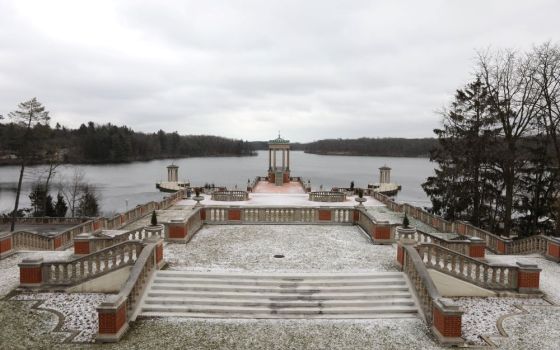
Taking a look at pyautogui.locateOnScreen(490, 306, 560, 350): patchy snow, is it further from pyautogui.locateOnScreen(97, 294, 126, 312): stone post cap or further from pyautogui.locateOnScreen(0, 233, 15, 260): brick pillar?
pyautogui.locateOnScreen(0, 233, 15, 260): brick pillar

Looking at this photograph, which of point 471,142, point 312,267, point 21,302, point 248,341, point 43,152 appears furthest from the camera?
point 43,152

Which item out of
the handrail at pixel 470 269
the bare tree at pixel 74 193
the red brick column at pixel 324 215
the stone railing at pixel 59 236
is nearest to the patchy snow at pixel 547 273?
the handrail at pixel 470 269

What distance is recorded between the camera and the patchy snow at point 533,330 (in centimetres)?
859

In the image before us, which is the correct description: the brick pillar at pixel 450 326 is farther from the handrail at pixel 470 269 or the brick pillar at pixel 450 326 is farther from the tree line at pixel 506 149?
the tree line at pixel 506 149

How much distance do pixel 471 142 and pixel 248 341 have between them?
21861 millimetres

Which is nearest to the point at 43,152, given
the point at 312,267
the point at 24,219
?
the point at 24,219

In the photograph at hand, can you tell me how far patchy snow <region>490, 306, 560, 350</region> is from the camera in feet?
28.2

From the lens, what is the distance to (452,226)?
20.7 metres

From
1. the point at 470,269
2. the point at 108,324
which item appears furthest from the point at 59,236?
the point at 470,269

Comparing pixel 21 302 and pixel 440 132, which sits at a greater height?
pixel 440 132

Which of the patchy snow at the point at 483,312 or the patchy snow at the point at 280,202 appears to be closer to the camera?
the patchy snow at the point at 483,312

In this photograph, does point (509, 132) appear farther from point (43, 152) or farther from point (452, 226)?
point (43, 152)

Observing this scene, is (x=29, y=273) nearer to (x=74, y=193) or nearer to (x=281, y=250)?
(x=281, y=250)

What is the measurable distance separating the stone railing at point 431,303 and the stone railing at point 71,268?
7993 millimetres
